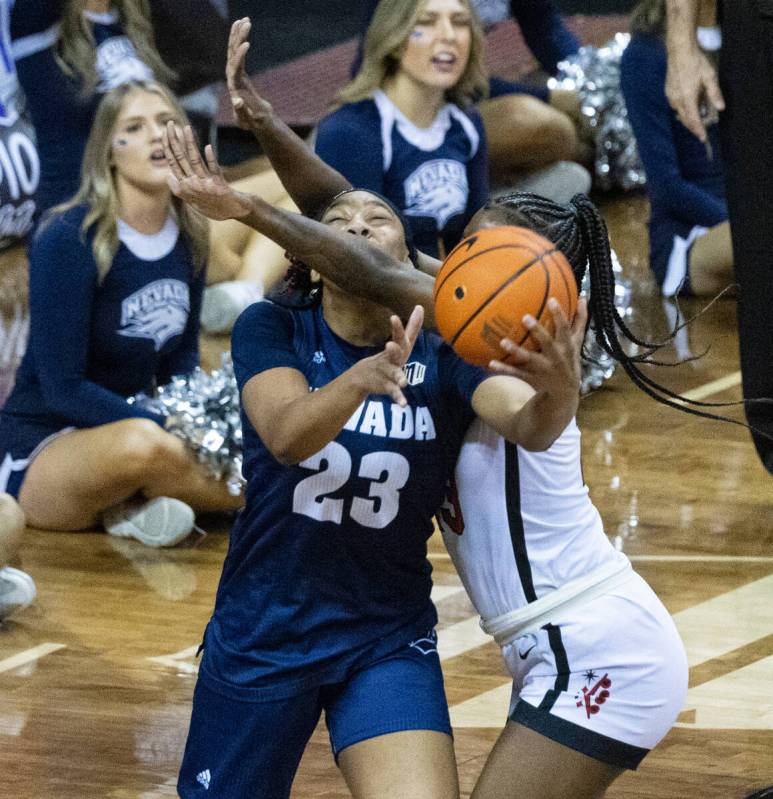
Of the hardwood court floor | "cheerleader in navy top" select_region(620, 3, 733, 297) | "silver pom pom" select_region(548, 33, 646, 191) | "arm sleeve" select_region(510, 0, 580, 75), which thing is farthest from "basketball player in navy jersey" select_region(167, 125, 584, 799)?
"silver pom pom" select_region(548, 33, 646, 191)

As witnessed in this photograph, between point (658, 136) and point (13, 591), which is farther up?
point (13, 591)

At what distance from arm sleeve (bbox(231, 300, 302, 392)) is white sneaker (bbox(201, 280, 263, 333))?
3.66 metres

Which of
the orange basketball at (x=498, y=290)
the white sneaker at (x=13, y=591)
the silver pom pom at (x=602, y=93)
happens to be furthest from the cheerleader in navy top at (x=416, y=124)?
the orange basketball at (x=498, y=290)

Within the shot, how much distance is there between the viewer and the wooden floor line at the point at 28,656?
4008 millimetres

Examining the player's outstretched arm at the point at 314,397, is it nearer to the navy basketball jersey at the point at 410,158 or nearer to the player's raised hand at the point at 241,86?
the player's raised hand at the point at 241,86

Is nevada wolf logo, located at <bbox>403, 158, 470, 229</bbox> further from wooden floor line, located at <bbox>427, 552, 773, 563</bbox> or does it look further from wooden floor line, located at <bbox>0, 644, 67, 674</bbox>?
wooden floor line, located at <bbox>0, 644, 67, 674</bbox>

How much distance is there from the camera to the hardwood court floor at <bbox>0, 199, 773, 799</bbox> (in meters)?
3.50

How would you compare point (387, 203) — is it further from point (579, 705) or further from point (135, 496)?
point (135, 496)

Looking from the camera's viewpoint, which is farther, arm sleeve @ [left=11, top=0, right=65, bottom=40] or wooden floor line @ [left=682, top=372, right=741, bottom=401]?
arm sleeve @ [left=11, top=0, right=65, bottom=40]

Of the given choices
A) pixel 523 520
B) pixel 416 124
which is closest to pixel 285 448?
pixel 523 520

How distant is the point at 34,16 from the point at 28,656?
302 cm

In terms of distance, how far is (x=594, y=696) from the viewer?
2713 mm

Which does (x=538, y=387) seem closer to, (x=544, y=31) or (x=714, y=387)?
(x=714, y=387)

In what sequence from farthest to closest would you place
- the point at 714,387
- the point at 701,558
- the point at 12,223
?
the point at 12,223
the point at 714,387
the point at 701,558
